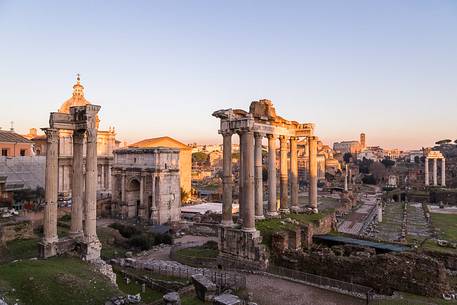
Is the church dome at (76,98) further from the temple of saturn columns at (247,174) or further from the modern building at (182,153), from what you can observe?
the temple of saturn columns at (247,174)

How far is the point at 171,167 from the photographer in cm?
4300

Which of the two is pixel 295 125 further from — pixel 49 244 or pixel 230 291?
pixel 49 244

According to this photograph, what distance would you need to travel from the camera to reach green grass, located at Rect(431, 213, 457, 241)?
1493 inches

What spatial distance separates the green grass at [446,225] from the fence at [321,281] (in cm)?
2513

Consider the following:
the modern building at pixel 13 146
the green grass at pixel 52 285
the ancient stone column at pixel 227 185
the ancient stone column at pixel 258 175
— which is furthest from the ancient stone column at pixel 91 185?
the modern building at pixel 13 146

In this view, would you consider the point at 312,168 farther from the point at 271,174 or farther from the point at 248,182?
the point at 248,182

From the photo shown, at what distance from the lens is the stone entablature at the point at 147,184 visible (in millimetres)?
41750

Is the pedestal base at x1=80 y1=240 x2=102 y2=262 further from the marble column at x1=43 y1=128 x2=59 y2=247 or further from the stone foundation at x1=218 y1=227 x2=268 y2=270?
the stone foundation at x1=218 y1=227 x2=268 y2=270

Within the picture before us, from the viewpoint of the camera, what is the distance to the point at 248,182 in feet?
67.1

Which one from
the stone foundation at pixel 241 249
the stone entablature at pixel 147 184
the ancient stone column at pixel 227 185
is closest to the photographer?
the stone foundation at pixel 241 249

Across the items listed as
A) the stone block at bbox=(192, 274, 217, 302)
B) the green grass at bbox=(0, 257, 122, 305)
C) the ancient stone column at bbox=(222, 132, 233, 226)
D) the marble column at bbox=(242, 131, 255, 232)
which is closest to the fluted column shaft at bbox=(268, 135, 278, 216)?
the ancient stone column at bbox=(222, 132, 233, 226)

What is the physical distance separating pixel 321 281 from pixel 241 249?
461cm

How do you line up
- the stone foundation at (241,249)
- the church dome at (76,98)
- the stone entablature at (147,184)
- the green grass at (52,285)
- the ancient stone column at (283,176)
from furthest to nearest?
the church dome at (76,98), the stone entablature at (147,184), the ancient stone column at (283,176), the stone foundation at (241,249), the green grass at (52,285)

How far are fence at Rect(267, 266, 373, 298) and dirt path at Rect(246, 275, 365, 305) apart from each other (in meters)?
0.43
